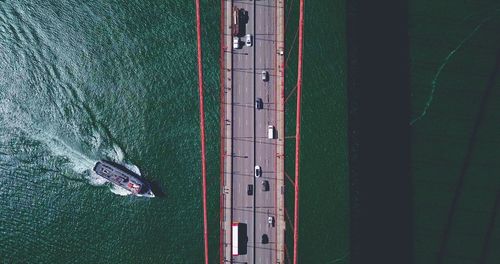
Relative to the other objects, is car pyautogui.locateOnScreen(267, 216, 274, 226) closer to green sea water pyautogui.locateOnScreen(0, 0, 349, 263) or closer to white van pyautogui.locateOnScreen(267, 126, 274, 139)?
green sea water pyautogui.locateOnScreen(0, 0, 349, 263)

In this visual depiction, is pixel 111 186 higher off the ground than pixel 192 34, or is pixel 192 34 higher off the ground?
pixel 192 34

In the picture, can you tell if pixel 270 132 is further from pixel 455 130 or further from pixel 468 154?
pixel 468 154

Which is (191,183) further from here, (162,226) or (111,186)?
(111,186)

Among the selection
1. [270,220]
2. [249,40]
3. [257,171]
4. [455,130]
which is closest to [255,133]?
[257,171]

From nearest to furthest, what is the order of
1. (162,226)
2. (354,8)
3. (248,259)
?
1. (248,259)
2. (162,226)
3. (354,8)

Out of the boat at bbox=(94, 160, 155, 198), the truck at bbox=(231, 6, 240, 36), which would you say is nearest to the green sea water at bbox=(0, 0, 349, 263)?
the boat at bbox=(94, 160, 155, 198)

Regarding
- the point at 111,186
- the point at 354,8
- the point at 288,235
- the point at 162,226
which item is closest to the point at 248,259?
the point at 288,235

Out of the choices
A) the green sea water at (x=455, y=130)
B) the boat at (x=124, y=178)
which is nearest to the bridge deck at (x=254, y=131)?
the boat at (x=124, y=178)
